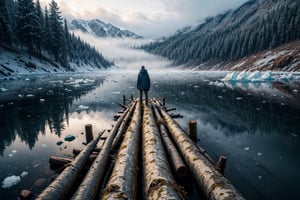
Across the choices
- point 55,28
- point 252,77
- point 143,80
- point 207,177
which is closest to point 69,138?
point 143,80

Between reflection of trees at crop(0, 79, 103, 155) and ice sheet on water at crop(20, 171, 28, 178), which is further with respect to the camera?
reflection of trees at crop(0, 79, 103, 155)

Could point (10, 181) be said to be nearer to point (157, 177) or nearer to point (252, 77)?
point (157, 177)

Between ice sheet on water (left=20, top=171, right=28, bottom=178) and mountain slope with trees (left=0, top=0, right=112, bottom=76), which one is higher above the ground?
mountain slope with trees (left=0, top=0, right=112, bottom=76)

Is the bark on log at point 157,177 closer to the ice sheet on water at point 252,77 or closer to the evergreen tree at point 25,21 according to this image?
the ice sheet on water at point 252,77

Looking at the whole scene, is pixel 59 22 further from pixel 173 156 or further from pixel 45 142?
pixel 173 156

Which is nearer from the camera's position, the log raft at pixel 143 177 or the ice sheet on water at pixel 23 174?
the log raft at pixel 143 177

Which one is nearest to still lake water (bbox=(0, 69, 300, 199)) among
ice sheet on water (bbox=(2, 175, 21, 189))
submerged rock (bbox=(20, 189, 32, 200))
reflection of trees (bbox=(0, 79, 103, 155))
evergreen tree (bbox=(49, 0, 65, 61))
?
reflection of trees (bbox=(0, 79, 103, 155))

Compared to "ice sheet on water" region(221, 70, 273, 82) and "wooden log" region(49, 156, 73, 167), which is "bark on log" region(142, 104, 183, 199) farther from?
"ice sheet on water" region(221, 70, 273, 82)

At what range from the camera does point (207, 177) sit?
12.9 feet

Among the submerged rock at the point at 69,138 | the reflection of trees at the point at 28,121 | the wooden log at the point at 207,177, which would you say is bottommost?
the reflection of trees at the point at 28,121

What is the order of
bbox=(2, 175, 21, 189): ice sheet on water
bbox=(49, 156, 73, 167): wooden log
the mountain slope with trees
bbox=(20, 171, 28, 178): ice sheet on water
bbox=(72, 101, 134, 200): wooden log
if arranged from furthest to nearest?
1. the mountain slope with trees
2. bbox=(49, 156, 73, 167): wooden log
3. bbox=(20, 171, 28, 178): ice sheet on water
4. bbox=(2, 175, 21, 189): ice sheet on water
5. bbox=(72, 101, 134, 200): wooden log

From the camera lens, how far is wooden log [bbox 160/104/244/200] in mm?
3328


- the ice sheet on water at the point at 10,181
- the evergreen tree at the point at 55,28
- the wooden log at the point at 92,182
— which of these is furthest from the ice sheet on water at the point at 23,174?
the evergreen tree at the point at 55,28

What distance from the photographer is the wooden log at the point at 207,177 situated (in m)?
3.33
